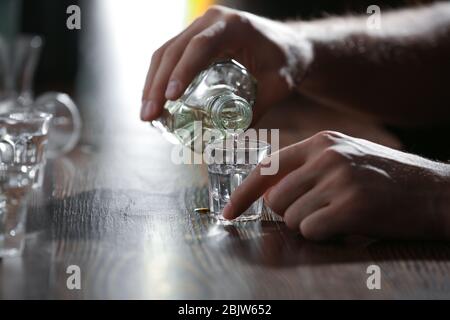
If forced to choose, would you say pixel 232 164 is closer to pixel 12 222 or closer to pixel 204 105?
pixel 204 105

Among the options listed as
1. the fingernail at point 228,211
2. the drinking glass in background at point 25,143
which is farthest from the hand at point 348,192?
the drinking glass in background at point 25,143

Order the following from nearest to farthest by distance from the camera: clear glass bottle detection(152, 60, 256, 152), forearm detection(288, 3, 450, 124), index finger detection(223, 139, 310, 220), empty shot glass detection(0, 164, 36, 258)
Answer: empty shot glass detection(0, 164, 36, 258), index finger detection(223, 139, 310, 220), clear glass bottle detection(152, 60, 256, 152), forearm detection(288, 3, 450, 124)

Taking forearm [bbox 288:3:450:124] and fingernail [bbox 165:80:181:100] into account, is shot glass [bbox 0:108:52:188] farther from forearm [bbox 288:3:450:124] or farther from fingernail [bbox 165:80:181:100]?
forearm [bbox 288:3:450:124]

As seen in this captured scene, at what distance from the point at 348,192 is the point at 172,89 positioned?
0.40m

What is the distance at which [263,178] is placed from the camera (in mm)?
1104

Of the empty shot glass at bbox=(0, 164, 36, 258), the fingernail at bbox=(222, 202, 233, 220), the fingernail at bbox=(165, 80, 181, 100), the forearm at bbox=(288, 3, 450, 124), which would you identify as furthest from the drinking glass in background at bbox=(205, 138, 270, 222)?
the forearm at bbox=(288, 3, 450, 124)

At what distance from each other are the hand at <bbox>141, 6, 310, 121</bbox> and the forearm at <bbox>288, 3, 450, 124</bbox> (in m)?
0.18

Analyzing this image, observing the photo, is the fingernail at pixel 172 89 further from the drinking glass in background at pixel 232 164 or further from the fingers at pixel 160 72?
the drinking glass in background at pixel 232 164

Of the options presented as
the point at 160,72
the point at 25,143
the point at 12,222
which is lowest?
the point at 12,222

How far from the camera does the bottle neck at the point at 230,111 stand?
1.20m

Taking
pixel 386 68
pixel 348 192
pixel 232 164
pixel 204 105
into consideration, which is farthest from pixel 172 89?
pixel 386 68

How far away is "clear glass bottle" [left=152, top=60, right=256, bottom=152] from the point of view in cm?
129

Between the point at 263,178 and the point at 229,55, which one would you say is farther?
the point at 229,55

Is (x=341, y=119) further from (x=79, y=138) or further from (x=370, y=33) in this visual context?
(x=79, y=138)
